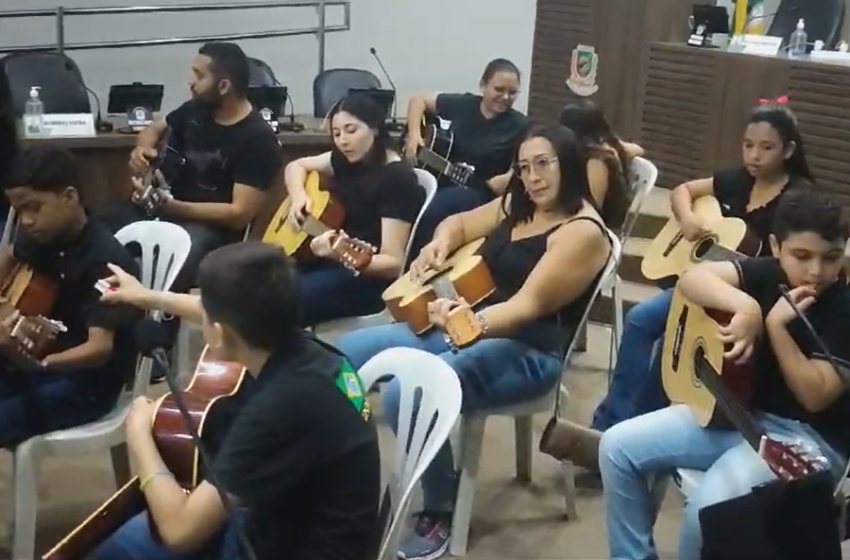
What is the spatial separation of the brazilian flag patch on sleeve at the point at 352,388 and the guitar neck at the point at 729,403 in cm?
74

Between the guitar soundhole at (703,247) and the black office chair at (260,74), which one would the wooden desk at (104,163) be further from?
the guitar soundhole at (703,247)

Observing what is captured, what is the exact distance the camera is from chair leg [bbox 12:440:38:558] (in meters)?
2.28

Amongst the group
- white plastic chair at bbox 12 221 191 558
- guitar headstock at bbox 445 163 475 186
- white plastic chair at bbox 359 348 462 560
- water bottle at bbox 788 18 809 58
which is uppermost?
water bottle at bbox 788 18 809 58

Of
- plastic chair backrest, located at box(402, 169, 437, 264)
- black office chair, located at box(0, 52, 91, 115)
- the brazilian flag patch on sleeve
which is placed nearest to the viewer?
the brazilian flag patch on sleeve

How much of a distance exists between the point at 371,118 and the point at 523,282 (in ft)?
2.64

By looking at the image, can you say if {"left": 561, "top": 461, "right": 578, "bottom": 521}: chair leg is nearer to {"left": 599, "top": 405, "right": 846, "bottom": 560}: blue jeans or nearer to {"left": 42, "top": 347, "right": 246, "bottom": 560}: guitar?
{"left": 599, "top": 405, "right": 846, "bottom": 560}: blue jeans

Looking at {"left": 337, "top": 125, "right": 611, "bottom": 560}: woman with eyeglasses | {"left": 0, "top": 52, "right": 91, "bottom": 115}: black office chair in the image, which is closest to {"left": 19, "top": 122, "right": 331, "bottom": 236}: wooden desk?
{"left": 0, "top": 52, "right": 91, "bottom": 115}: black office chair

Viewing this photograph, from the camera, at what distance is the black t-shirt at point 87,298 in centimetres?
231

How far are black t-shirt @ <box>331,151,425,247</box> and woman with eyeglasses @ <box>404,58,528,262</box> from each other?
0.59 m

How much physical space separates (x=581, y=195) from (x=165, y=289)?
39.8 inches

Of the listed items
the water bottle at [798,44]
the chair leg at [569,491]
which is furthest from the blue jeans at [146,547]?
the water bottle at [798,44]

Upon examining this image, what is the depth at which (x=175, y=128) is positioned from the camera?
3578 millimetres

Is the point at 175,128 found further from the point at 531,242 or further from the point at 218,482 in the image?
the point at 218,482

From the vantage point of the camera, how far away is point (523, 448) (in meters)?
2.99
